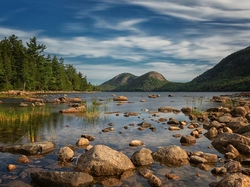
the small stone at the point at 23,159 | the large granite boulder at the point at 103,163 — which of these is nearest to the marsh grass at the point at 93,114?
the small stone at the point at 23,159

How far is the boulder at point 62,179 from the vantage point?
28.3 feet

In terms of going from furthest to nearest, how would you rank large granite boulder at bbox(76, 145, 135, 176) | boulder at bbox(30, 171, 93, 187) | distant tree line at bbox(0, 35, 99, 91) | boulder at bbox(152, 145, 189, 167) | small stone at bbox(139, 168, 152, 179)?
distant tree line at bbox(0, 35, 99, 91) → boulder at bbox(152, 145, 189, 167) → large granite boulder at bbox(76, 145, 135, 176) → small stone at bbox(139, 168, 152, 179) → boulder at bbox(30, 171, 93, 187)

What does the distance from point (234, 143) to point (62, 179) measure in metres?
9.90

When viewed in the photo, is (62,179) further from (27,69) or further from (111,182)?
(27,69)

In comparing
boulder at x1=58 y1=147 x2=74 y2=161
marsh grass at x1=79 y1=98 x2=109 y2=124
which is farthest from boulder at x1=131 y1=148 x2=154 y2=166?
marsh grass at x1=79 y1=98 x2=109 y2=124

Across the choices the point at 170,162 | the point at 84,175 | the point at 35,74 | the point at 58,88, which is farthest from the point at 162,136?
the point at 58,88

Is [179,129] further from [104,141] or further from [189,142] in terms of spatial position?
[104,141]

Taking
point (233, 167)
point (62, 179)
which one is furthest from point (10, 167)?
point (233, 167)

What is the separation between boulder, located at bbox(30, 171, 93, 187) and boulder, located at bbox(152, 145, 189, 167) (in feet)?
13.5

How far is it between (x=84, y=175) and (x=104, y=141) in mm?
6698

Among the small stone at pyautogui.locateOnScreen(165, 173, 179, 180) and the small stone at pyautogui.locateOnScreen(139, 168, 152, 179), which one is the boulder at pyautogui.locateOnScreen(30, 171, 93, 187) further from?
the small stone at pyautogui.locateOnScreen(165, 173, 179, 180)

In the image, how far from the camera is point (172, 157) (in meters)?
11.6

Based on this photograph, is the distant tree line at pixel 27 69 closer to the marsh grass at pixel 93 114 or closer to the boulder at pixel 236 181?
the marsh grass at pixel 93 114

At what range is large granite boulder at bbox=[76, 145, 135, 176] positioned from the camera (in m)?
10.0
